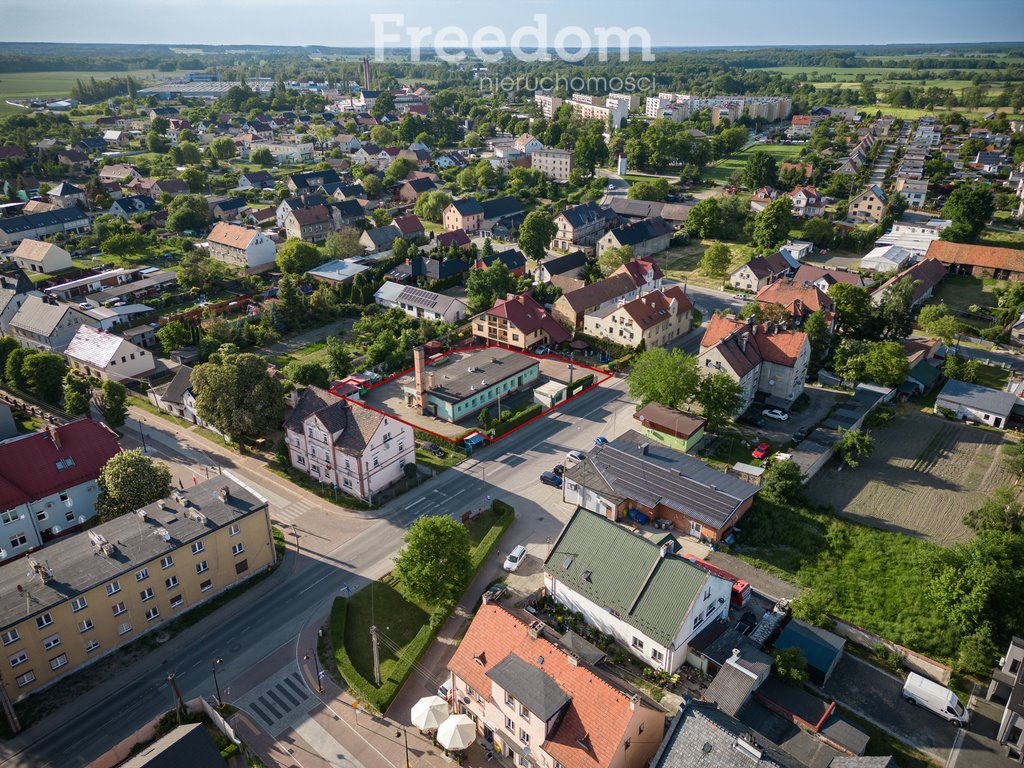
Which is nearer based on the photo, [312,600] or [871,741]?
[871,741]

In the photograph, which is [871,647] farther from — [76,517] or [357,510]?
[76,517]

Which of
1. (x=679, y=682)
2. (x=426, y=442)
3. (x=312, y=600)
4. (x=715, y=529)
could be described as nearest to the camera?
(x=679, y=682)

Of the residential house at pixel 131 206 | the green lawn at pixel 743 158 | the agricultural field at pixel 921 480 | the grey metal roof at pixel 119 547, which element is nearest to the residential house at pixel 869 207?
the green lawn at pixel 743 158

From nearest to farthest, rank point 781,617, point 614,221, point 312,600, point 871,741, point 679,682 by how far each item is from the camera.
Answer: point 871,741 → point 679,682 → point 781,617 → point 312,600 → point 614,221

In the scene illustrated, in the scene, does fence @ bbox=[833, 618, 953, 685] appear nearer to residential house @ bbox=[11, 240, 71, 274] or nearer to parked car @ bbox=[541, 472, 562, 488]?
parked car @ bbox=[541, 472, 562, 488]

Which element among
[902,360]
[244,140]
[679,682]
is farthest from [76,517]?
[244,140]
